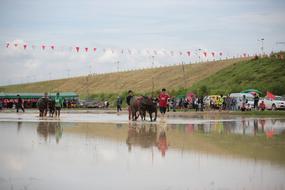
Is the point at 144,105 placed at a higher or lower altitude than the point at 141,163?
higher

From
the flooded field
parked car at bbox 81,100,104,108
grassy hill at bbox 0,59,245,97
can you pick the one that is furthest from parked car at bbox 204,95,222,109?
grassy hill at bbox 0,59,245,97

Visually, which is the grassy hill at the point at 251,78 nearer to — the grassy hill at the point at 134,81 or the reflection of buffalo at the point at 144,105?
the grassy hill at the point at 134,81

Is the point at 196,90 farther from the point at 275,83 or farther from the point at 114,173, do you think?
the point at 114,173

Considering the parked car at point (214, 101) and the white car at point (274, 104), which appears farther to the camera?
the parked car at point (214, 101)

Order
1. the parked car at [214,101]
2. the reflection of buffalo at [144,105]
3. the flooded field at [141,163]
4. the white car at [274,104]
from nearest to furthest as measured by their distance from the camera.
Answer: the flooded field at [141,163] → the reflection of buffalo at [144,105] → the white car at [274,104] → the parked car at [214,101]

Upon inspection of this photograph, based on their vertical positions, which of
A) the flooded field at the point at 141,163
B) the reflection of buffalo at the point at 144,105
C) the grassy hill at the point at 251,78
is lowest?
the flooded field at the point at 141,163

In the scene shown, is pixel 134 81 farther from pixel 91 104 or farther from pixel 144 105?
pixel 144 105

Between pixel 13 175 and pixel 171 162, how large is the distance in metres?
3.43

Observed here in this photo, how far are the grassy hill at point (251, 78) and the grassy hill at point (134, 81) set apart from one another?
10.8m

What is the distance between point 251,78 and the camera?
3214 inches

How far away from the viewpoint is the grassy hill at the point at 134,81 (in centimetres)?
11125

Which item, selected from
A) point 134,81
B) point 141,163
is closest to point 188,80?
point 134,81

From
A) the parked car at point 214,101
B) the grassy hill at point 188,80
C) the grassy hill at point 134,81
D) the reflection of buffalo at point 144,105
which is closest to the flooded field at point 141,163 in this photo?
the reflection of buffalo at point 144,105

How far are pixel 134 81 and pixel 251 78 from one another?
154ft
